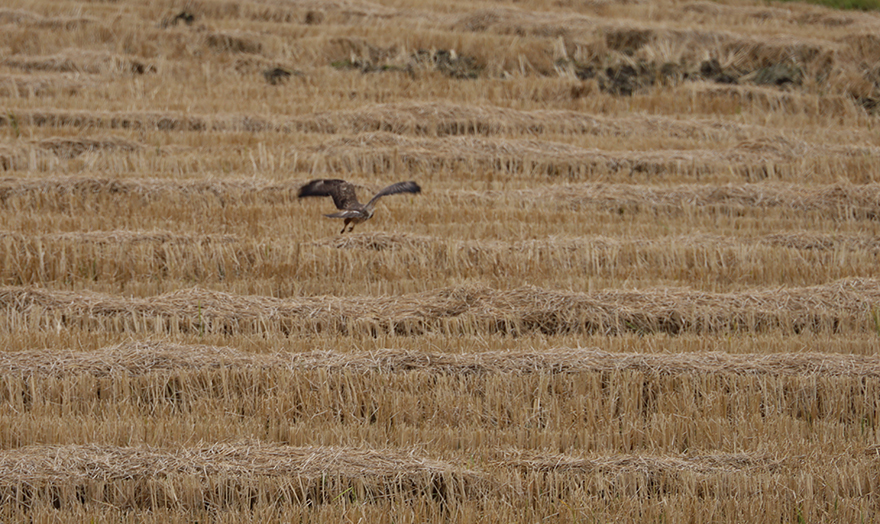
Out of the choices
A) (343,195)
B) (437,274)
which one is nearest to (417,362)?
(437,274)

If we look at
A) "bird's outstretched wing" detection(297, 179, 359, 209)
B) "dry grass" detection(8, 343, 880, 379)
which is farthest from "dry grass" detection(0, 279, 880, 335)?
"bird's outstretched wing" detection(297, 179, 359, 209)

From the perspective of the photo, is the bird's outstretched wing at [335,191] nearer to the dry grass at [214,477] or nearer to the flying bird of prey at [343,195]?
the flying bird of prey at [343,195]

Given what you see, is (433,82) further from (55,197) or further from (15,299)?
(15,299)

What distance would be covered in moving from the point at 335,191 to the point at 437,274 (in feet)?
3.58

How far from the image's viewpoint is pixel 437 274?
757 centimetres

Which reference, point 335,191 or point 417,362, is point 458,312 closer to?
point 417,362

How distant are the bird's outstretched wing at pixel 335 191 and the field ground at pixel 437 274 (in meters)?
0.48

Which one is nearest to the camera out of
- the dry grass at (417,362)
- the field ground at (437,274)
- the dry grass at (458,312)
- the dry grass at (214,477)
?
the dry grass at (214,477)

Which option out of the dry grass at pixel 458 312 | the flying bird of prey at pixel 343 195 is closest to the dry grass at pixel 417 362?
the dry grass at pixel 458 312

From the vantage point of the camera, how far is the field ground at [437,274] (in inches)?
168

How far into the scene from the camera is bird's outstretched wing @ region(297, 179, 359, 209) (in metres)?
7.49

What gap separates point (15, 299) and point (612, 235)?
5074 mm

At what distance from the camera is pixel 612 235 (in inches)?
334

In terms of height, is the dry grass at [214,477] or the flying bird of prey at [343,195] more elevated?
the flying bird of prey at [343,195]
